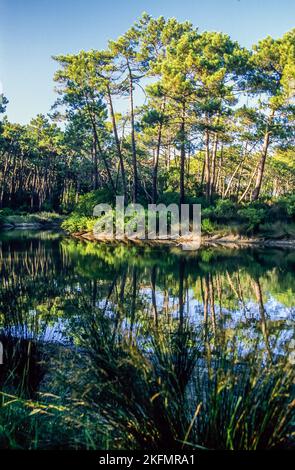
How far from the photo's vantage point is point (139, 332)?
12.9ft

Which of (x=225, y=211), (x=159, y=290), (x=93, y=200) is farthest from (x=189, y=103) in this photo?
(x=159, y=290)

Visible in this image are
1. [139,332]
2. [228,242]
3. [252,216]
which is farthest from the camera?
[228,242]

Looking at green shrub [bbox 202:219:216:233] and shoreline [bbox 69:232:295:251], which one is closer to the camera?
shoreline [bbox 69:232:295:251]

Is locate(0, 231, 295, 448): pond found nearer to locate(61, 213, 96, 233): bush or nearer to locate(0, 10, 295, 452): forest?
locate(0, 10, 295, 452): forest

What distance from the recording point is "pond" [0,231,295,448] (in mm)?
2225

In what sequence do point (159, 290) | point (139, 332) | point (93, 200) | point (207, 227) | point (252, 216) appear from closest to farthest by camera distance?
point (139, 332) < point (159, 290) < point (252, 216) < point (207, 227) < point (93, 200)

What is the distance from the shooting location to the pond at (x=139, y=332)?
2.22 m

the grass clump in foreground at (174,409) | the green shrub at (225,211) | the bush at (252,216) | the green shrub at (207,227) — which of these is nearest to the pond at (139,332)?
the grass clump in foreground at (174,409)

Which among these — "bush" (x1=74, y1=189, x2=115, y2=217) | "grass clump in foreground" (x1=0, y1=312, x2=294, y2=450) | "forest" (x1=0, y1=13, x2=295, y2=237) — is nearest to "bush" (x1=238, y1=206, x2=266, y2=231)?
"forest" (x1=0, y1=13, x2=295, y2=237)

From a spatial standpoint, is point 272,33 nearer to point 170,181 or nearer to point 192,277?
point 170,181

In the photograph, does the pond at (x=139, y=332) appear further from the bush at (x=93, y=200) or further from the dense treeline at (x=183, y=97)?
the bush at (x=93, y=200)

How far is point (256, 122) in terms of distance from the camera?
2325 centimetres

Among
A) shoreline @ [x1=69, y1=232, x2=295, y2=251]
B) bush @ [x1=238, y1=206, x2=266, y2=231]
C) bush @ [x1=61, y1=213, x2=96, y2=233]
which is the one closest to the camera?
shoreline @ [x1=69, y1=232, x2=295, y2=251]

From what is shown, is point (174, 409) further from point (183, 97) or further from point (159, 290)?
point (183, 97)
